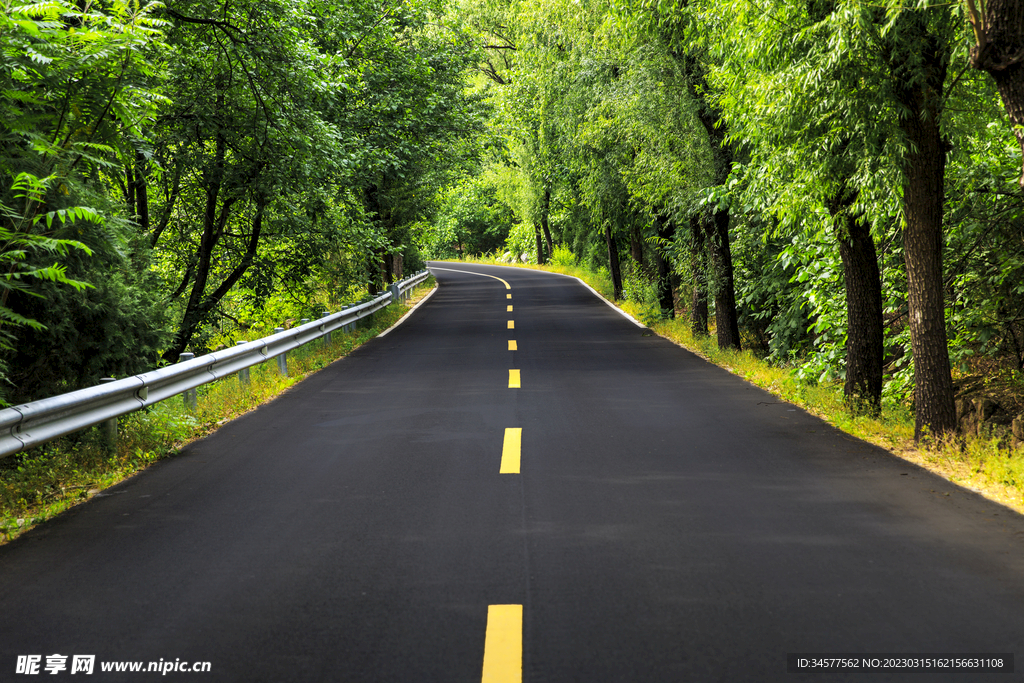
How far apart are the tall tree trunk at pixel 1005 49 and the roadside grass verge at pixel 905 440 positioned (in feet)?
8.06

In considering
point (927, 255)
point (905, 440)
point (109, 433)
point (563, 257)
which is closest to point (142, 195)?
point (109, 433)

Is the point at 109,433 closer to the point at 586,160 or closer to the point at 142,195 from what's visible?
the point at 142,195

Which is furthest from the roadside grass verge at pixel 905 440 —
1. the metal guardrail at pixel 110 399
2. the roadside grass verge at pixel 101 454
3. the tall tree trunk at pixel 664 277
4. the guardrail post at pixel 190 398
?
the tall tree trunk at pixel 664 277

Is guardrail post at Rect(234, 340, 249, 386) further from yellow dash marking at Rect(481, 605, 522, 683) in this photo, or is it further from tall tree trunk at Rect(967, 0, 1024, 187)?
tall tree trunk at Rect(967, 0, 1024, 187)

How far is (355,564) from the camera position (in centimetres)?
515

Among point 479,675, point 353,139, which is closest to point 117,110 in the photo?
point 479,675

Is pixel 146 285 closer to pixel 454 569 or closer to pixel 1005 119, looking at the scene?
pixel 454 569

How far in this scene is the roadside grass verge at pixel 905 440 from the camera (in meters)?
6.93

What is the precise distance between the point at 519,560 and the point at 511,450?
330cm

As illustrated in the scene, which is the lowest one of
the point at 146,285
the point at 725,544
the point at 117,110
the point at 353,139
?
the point at 725,544

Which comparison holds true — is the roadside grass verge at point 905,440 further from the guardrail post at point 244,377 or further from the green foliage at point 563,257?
the green foliage at point 563,257

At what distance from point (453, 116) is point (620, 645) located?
21.8 metres

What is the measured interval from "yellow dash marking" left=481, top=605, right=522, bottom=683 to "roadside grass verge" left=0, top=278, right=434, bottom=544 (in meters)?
3.75

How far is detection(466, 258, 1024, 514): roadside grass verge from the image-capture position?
6934mm
